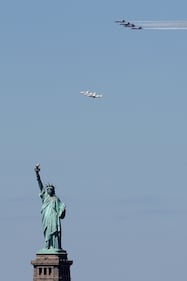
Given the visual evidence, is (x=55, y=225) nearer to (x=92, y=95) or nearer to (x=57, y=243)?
(x=57, y=243)

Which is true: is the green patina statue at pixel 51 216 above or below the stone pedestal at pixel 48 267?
above

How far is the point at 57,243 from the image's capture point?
107 metres

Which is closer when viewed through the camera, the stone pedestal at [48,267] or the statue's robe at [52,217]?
the stone pedestal at [48,267]

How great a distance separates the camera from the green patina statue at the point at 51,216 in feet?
349

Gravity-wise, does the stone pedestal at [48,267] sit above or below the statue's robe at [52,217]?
below

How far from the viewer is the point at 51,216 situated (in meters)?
107

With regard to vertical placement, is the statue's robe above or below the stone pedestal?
above

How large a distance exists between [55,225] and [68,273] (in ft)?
18.2

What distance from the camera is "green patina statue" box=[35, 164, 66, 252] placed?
106m

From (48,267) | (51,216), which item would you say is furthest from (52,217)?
(48,267)

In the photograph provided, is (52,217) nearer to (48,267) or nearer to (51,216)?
(51,216)

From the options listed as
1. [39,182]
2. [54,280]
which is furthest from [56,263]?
[39,182]

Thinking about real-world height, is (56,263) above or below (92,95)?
below

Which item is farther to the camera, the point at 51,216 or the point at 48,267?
the point at 51,216
